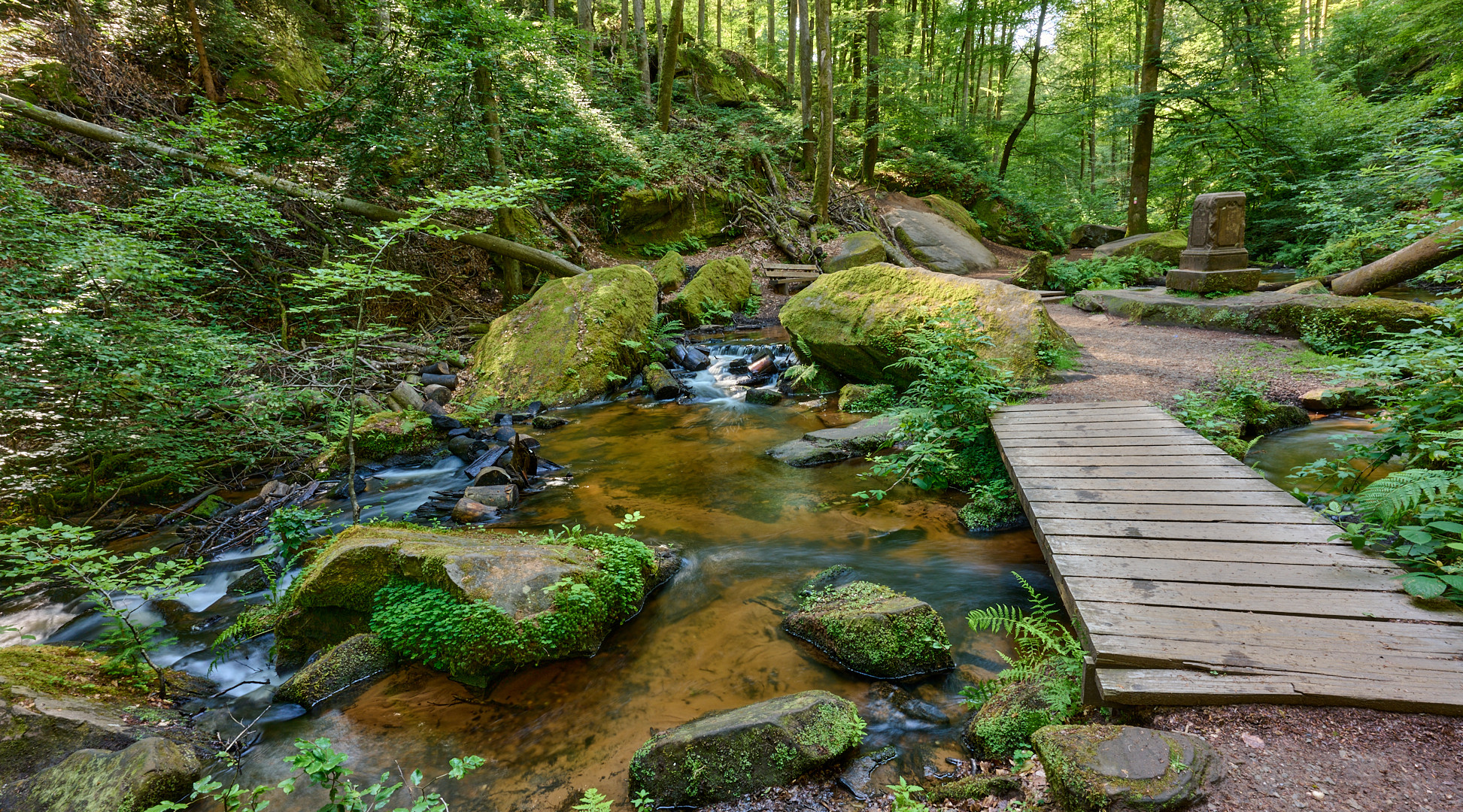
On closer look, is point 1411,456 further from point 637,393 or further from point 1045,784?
point 637,393

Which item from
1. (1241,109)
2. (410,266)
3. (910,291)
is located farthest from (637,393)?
(1241,109)

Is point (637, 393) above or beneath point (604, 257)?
beneath

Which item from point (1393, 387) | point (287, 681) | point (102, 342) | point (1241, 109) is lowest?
point (287, 681)

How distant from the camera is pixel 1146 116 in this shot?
46.3ft

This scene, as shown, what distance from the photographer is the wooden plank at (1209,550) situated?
2896 millimetres

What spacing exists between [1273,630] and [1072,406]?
3.68 meters

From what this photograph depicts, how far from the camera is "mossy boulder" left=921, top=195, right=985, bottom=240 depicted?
67.4 feet

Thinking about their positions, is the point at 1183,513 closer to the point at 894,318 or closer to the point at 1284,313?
the point at 894,318

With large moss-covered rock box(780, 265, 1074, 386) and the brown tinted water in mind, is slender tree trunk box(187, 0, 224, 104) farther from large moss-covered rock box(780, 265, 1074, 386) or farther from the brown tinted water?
large moss-covered rock box(780, 265, 1074, 386)

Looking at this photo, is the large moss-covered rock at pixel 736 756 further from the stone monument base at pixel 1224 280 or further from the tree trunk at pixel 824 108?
the tree trunk at pixel 824 108

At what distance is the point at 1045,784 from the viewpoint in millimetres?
2141

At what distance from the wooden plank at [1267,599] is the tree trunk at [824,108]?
1526 centimetres

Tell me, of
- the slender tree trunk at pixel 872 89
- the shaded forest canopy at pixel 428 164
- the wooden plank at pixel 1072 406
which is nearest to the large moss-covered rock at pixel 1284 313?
the shaded forest canopy at pixel 428 164

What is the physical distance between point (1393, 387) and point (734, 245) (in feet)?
46.0
